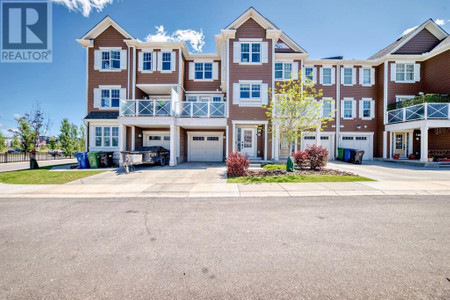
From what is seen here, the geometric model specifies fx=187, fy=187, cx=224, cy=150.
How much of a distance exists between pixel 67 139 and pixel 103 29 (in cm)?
2661

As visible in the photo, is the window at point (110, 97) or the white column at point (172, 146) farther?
the window at point (110, 97)

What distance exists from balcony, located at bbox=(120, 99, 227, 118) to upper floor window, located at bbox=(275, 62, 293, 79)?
6.35m

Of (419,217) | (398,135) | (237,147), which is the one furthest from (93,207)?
(398,135)

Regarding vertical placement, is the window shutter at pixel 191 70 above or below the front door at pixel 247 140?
above

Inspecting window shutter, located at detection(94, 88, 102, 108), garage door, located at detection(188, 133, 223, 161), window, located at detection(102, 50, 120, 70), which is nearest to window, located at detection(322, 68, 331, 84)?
garage door, located at detection(188, 133, 223, 161)

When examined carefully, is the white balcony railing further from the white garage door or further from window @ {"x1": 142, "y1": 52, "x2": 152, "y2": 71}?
window @ {"x1": 142, "y1": 52, "x2": 152, "y2": 71}

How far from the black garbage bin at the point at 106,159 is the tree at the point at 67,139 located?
86.6 ft

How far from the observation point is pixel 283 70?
1717cm

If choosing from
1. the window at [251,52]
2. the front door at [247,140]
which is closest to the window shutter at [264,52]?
the window at [251,52]

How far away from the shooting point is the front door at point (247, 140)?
52.9 feet

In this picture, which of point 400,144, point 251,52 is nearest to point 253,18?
point 251,52

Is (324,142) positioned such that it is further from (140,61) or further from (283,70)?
(140,61)

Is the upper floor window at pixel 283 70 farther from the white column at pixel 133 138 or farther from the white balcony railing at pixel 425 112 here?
the white column at pixel 133 138

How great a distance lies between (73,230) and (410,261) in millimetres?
6340
